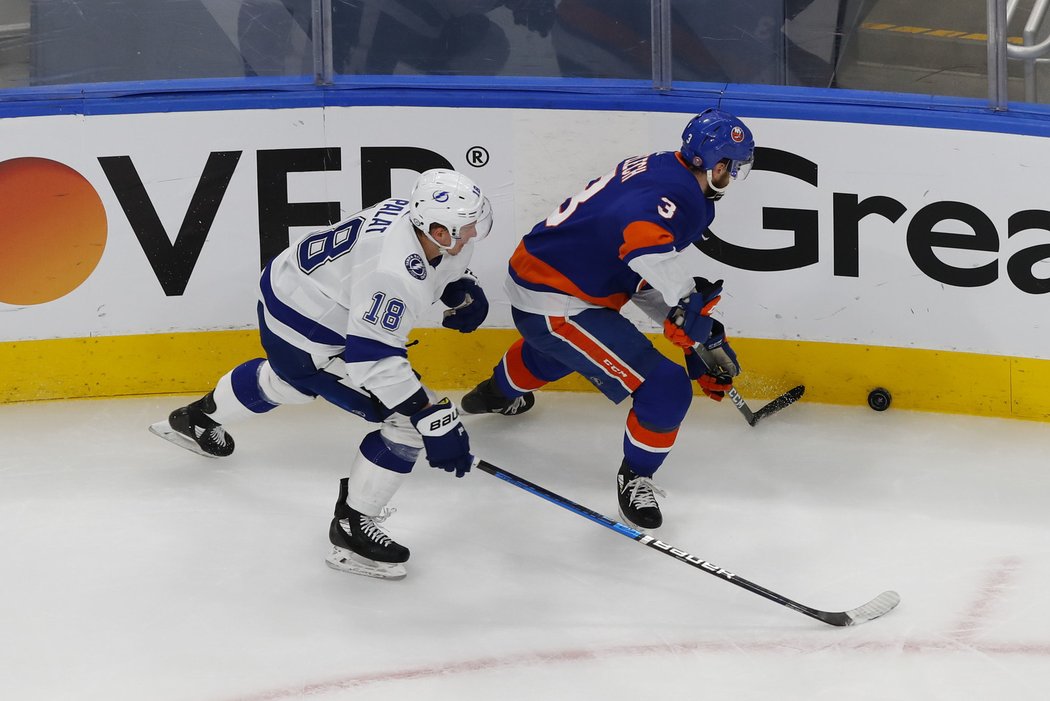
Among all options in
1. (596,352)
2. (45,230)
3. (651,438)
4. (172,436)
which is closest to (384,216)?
(596,352)

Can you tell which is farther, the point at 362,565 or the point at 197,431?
the point at 197,431

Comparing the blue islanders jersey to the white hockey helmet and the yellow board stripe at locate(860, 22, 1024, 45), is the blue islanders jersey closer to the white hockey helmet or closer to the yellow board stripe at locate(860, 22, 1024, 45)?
the white hockey helmet

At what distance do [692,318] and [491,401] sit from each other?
959mm

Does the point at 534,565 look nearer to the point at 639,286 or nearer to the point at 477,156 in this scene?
the point at 639,286

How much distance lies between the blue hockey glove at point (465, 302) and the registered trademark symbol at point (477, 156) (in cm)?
70

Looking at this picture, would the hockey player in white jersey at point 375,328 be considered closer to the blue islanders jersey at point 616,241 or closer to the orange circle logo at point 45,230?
the blue islanders jersey at point 616,241

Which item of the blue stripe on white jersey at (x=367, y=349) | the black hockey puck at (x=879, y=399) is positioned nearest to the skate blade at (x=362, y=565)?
the blue stripe on white jersey at (x=367, y=349)

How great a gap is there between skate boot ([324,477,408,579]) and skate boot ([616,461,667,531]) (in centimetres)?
68

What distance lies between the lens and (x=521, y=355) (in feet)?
13.4

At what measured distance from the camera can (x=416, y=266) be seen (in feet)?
10.5

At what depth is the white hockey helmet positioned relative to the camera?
3148mm

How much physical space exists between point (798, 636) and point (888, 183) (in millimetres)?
1701

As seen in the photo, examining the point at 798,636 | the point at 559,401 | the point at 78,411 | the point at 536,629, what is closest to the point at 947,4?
the point at 559,401

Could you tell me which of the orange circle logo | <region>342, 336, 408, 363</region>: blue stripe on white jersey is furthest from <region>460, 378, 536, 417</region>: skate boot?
the orange circle logo
